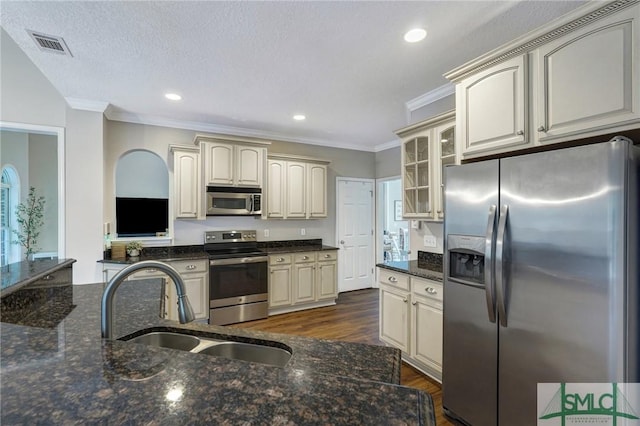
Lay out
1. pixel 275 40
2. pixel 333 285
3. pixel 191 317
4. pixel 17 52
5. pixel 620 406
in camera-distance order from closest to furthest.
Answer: pixel 191 317, pixel 620 406, pixel 275 40, pixel 17 52, pixel 333 285

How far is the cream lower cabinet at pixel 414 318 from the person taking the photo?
241cm

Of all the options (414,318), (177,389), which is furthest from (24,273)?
(414,318)


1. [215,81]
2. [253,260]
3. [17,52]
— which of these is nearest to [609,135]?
[215,81]

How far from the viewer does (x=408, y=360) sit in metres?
2.79

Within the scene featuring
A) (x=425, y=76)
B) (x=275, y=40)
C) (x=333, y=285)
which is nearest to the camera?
(x=275, y=40)

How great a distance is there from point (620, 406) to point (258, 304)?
138 inches

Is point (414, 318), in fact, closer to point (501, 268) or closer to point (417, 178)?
point (501, 268)

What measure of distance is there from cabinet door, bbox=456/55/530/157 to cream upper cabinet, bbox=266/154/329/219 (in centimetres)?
283

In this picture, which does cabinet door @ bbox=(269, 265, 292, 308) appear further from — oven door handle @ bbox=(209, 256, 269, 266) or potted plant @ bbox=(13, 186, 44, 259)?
potted plant @ bbox=(13, 186, 44, 259)

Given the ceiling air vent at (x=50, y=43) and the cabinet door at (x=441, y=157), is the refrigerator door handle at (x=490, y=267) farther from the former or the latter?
the ceiling air vent at (x=50, y=43)

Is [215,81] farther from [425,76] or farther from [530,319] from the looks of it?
[530,319]

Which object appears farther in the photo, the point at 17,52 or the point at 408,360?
the point at 17,52

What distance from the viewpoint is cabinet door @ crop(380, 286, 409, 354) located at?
2.70 meters

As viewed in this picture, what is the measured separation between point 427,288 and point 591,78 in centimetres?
173
